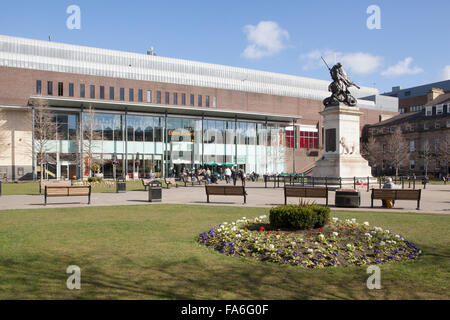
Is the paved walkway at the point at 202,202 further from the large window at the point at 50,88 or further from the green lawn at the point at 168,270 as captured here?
the large window at the point at 50,88

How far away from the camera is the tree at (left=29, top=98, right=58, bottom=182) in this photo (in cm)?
4997

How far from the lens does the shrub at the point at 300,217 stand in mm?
9633

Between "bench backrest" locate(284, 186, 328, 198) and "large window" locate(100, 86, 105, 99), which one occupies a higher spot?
"large window" locate(100, 86, 105, 99)

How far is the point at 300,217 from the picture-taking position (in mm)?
9633

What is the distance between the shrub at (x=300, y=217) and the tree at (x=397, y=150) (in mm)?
64524

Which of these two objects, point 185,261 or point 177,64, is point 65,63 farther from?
point 185,261

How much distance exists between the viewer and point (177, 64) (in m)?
70.9

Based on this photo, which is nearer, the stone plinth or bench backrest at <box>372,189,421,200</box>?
bench backrest at <box>372,189,421,200</box>

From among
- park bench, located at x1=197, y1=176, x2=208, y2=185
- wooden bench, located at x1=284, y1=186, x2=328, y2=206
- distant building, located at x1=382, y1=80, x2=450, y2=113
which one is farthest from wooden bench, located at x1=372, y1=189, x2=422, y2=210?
distant building, located at x1=382, y1=80, x2=450, y2=113

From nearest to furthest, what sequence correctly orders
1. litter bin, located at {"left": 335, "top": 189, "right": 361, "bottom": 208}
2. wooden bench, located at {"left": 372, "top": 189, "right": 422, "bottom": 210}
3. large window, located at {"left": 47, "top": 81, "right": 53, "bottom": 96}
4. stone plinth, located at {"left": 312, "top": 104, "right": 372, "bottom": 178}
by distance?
1. wooden bench, located at {"left": 372, "top": 189, "right": 422, "bottom": 210}
2. litter bin, located at {"left": 335, "top": 189, "right": 361, "bottom": 208}
3. stone plinth, located at {"left": 312, "top": 104, "right": 372, "bottom": 178}
4. large window, located at {"left": 47, "top": 81, "right": 53, "bottom": 96}

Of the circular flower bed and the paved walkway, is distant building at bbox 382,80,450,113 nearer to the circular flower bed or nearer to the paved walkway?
the paved walkway

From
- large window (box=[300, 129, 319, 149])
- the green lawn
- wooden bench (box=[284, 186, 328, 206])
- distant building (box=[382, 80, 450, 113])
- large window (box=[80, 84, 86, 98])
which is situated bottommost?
the green lawn

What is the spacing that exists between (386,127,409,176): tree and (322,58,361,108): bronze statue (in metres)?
44.3

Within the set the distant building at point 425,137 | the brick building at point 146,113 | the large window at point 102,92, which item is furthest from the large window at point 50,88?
the distant building at point 425,137
